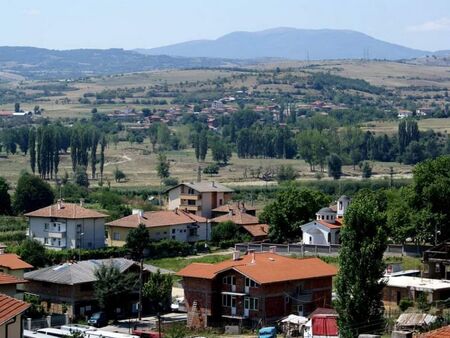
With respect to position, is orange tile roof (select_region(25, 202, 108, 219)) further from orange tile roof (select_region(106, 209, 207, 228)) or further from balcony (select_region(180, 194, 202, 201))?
balcony (select_region(180, 194, 202, 201))

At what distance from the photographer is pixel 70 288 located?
42312mm

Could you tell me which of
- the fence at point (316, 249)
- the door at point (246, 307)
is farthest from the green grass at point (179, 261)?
the door at point (246, 307)

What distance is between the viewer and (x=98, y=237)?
57125 mm

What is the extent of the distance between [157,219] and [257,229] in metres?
4.98

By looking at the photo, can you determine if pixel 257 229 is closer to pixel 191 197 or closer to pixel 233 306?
pixel 191 197

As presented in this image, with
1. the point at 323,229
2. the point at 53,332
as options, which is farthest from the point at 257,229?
the point at 53,332

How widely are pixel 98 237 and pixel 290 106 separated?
451 ft

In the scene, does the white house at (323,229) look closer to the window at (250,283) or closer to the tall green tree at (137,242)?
the tall green tree at (137,242)

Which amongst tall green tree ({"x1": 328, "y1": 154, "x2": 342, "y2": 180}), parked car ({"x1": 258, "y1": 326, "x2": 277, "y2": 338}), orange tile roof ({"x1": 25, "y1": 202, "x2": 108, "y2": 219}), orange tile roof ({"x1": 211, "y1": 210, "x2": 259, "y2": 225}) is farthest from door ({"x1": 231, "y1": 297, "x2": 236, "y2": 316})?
tall green tree ({"x1": 328, "y1": 154, "x2": 342, "y2": 180})

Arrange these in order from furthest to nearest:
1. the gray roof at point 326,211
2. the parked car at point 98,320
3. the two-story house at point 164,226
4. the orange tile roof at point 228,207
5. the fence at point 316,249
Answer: the orange tile roof at point 228,207 → the two-story house at point 164,226 → the gray roof at point 326,211 → the fence at point 316,249 → the parked car at point 98,320

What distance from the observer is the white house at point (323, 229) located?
55188 millimetres

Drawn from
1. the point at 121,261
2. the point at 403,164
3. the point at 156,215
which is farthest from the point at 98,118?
the point at 121,261

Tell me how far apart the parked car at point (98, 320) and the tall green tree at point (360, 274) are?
1090 cm

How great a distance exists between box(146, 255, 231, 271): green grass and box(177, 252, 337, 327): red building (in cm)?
990
